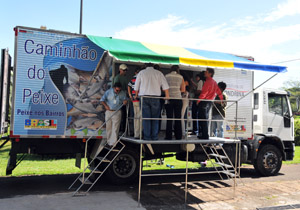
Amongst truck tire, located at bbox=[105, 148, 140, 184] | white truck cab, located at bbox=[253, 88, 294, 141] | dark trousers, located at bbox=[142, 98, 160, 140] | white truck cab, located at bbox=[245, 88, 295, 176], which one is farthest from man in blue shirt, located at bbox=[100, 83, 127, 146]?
white truck cab, located at bbox=[253, 88, 294, 141]

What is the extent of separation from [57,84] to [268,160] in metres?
6.96

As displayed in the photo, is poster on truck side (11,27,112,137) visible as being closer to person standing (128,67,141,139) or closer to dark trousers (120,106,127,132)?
dark trousers (120,106,127,132)

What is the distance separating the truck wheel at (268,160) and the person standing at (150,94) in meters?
4.54

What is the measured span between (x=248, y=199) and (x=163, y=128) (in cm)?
283

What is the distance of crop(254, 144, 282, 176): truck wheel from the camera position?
947 centimetres

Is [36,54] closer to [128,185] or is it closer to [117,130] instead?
[117,130]

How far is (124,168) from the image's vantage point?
A: 25.9 feet

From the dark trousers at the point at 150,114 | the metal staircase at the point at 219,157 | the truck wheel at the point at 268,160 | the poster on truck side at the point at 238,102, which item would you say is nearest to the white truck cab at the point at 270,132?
the truck wheel at the point at 268,160

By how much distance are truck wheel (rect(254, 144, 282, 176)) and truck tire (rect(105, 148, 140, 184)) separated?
13.5ft

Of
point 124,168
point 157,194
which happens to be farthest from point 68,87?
point 157,194

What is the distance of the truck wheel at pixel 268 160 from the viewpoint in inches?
373

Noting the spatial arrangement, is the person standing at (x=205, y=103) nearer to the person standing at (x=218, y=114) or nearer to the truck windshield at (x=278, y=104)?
the person standing at (x=218, y=114)

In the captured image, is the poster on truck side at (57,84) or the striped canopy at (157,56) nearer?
the striped canopy at (157,56)

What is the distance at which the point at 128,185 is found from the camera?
7945mm
